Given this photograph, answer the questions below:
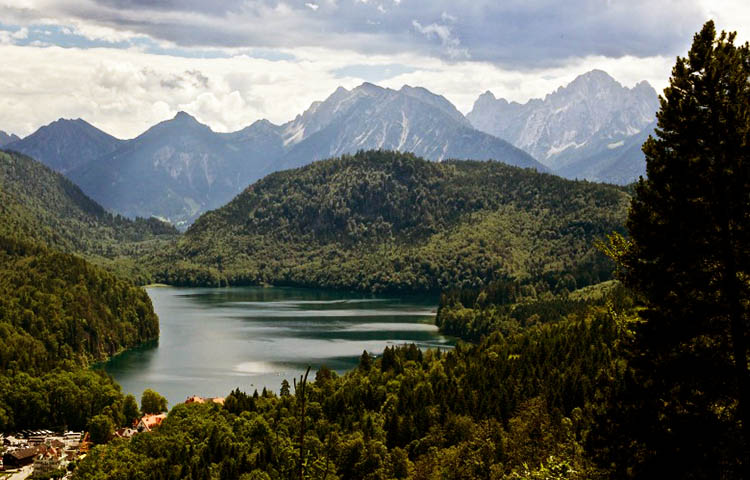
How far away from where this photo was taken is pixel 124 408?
98750 millimetres

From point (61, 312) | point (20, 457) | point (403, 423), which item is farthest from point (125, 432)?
point (61, 312)

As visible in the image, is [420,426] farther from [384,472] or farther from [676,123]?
[676,123]

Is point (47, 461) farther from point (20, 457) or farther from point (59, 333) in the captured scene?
point (59, 333)

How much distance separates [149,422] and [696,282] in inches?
A: 3232

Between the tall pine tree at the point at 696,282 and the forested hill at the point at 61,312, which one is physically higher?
the tall pine tree at the point at 696,282

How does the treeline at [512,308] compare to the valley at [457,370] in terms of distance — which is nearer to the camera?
the valley at [457,370]

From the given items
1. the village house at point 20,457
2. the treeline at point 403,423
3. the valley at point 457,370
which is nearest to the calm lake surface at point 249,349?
the valley at point 457,370

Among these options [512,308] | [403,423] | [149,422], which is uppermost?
[512,308]

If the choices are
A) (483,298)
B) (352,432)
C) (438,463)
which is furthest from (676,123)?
(483,298)

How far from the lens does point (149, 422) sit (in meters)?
91.9

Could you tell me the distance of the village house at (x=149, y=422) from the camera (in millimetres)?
89931

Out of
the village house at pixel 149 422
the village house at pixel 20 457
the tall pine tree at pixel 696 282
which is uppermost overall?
the tall pine tree at pixel 696 282

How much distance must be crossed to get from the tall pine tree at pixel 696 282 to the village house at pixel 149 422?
75.9m

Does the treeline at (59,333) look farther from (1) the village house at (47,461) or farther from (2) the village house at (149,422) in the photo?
(1) the village house at (47,461)
